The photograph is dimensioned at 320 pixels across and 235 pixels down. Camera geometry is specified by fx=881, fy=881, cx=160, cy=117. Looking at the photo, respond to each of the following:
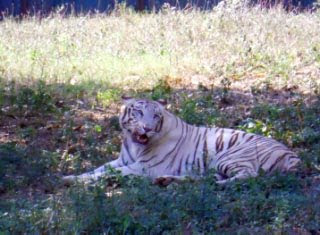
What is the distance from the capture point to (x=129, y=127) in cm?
886

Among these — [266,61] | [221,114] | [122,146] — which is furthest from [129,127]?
[266,61]

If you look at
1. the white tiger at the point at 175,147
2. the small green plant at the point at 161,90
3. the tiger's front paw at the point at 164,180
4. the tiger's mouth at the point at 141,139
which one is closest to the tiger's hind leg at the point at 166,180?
the tiger's front paw at the point at 164,180

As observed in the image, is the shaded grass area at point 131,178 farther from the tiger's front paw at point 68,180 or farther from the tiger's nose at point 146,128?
the tiger's nose at point 146,128

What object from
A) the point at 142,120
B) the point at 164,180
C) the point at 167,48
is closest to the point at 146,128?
the point at 142,120

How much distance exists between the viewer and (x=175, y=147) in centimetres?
884

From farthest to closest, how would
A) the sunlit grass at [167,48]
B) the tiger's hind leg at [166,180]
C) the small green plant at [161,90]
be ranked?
the sunlit grass at [167,48] → the small green plant at [161,90] → the tiger's hind leg at [166,180]

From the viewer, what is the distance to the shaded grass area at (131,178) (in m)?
6.41

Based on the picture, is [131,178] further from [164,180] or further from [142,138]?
[142,138]

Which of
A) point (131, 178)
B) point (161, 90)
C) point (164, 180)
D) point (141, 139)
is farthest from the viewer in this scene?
point (161, 90)

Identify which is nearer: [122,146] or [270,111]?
[122,146]

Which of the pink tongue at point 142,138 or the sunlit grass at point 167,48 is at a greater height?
the sunlit grass at point 167,48

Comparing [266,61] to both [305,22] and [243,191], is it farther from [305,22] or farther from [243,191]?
[243,191]

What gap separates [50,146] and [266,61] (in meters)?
3.73

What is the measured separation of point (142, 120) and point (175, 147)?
43cm
